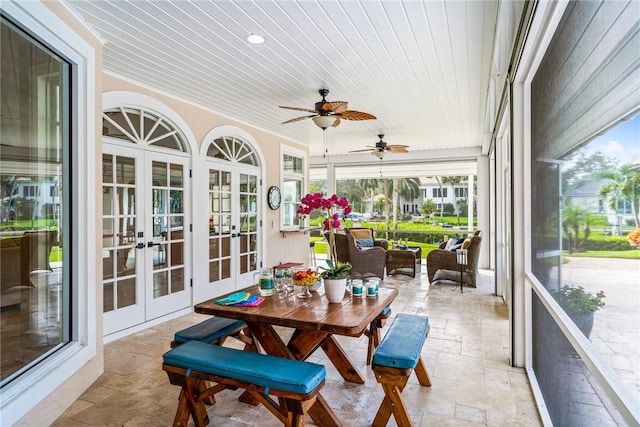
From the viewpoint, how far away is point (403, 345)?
2.23m

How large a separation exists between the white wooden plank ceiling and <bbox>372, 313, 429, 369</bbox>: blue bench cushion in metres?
2.19

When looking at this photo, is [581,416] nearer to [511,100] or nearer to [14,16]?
[511,100]

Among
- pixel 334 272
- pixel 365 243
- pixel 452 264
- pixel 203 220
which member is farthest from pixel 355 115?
pixel 365 243

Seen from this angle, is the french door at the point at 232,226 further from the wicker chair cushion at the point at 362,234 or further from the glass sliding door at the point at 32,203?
the wicker chair cushion at the point at 362,234

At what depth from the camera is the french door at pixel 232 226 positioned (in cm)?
517

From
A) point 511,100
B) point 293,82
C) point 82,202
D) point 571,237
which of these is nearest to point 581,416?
point 571,237

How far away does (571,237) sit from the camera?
1.58 metres

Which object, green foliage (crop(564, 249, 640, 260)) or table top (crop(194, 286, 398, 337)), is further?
table top (crop(194, 286, 398, 337))

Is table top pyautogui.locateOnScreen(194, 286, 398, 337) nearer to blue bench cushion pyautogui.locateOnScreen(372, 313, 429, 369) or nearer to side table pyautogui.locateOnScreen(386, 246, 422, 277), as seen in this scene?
blue bench cushion pyautogui.locateOnScreen(372, 313, 429, 369)

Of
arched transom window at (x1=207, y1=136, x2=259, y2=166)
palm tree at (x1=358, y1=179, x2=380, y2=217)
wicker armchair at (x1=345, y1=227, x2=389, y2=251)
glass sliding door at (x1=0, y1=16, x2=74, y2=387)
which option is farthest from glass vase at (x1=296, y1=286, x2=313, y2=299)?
palm tree at (x1=358, y1=179, x2=380, y2=217)

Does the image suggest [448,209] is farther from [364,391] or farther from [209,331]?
[209,331]

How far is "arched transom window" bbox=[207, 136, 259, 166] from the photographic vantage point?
17.1 ft

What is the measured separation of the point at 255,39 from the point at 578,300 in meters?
2.78

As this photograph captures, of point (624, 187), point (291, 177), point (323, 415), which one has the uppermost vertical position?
point (291, 177)
